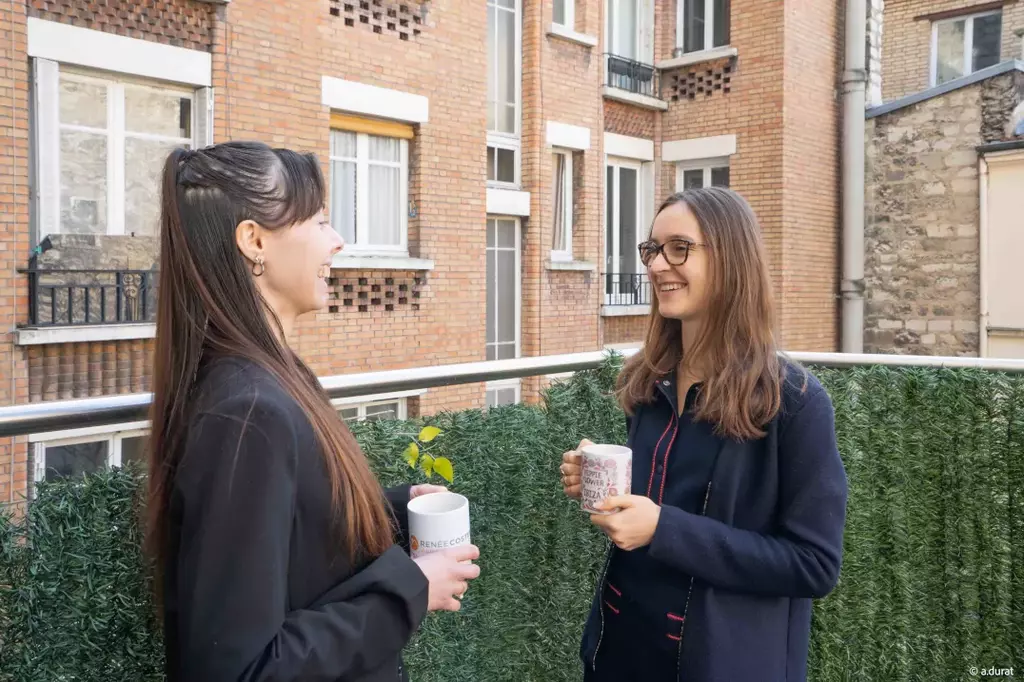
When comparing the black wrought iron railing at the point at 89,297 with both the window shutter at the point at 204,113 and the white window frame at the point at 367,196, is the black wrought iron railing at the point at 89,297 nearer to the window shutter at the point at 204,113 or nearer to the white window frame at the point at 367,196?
the window shutter at the point at 204,113

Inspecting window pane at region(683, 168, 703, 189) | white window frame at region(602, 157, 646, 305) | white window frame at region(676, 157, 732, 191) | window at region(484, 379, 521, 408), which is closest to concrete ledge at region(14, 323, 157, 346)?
window at region(484, 379, 521, 408)

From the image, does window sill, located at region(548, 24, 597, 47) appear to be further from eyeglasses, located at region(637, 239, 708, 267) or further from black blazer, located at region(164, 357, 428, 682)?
black blazer, located at region(164, 357, 428, 682)

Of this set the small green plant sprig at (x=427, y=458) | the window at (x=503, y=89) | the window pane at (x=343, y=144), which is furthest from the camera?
the window at (x=503, y=89)

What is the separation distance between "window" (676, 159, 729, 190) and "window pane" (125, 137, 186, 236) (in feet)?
33.1

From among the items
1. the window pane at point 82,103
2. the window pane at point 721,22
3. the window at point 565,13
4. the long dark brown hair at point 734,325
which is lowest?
the long dark brown hair at point 734,325

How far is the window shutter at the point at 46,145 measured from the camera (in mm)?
8453

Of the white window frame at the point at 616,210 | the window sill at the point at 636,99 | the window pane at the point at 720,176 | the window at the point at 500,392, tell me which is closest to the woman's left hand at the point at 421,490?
the window at the point at 500,392

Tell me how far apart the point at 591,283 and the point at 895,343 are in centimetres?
602

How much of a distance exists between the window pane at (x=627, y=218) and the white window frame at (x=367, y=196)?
5459mm

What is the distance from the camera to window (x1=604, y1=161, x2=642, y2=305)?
15.9 meters

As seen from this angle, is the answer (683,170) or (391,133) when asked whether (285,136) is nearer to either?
(391,133)

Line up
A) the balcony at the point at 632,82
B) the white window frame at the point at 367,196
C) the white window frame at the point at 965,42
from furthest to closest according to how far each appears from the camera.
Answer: the white window frame at the point at 965,42
the balcony at the point at 632,82
the white window frame at the point at 367,196

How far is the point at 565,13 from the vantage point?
1467cm

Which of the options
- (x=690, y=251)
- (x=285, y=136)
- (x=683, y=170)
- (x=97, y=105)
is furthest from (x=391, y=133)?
(x=690, y=251)
